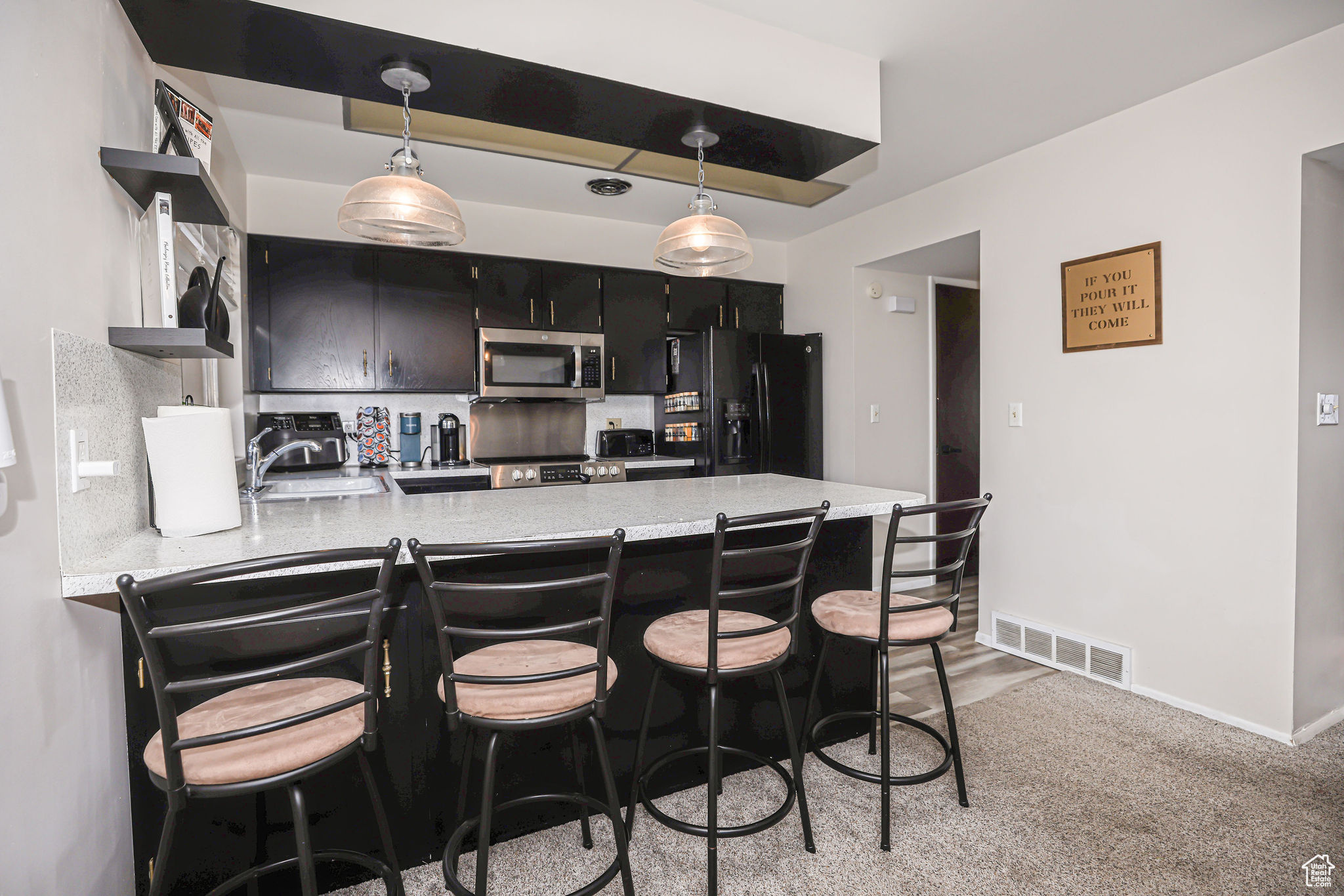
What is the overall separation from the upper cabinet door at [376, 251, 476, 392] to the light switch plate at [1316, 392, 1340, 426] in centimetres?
394

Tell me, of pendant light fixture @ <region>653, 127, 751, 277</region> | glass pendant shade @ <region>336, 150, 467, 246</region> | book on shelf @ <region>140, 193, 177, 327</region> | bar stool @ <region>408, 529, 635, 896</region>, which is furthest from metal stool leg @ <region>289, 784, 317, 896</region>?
pendant light fixture @ <region>653, 127, 751, 277</region>

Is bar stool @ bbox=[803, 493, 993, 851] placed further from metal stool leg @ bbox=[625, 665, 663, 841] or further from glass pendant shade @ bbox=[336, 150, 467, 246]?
glass pendant shade @ bbox=[336, 150, 467, 246]

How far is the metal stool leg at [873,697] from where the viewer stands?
7.39ft

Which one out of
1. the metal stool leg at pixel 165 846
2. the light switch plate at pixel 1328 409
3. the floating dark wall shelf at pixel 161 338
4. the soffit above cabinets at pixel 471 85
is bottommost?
the metal stool leg at pixel 165 846

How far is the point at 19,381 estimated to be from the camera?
1.11m

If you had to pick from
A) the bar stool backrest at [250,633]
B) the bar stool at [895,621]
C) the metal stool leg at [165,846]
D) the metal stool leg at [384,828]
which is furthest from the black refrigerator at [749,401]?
the metal stool leg at [165,846]

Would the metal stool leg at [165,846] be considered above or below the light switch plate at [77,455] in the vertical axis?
below

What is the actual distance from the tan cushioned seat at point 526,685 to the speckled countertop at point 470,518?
269 mm

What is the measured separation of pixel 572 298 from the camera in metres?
4.16

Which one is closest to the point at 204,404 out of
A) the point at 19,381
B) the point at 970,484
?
the point at 19,381

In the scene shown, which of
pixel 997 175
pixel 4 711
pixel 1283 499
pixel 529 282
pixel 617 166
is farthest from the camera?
pixel 529 282

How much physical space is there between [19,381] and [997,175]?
3813 millimetres

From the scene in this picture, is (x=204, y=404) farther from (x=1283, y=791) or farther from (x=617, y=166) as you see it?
(x=1283, y=791)

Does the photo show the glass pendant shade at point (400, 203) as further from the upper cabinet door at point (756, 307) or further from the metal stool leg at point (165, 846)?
the upper cabinet door at point (756, 307)
